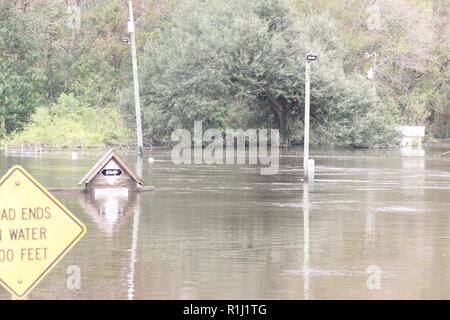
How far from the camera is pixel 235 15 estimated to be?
64750mm

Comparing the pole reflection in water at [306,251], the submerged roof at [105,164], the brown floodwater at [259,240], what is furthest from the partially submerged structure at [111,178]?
the pole reflection in water at [306,251]

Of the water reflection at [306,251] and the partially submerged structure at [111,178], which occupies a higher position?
the partially submerged structure at [111,178]

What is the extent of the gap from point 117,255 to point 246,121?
52.0 metres

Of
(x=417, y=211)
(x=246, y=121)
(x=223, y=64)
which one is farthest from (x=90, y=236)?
(x=246, y=121)

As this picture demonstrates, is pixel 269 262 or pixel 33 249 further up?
pixel 33 249

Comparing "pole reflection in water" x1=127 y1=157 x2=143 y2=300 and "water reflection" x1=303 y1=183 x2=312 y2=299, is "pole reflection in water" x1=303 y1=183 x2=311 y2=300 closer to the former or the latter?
"water reflection" x1=303 y1=183 x2=312 y2=299

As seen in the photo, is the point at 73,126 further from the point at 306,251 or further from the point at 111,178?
the point at 306,251

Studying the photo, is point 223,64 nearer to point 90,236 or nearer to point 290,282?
point 90,236

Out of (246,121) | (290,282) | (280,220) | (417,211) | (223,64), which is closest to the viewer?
(290,282)

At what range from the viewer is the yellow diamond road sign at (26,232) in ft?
33.7

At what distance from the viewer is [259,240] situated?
19562 mm

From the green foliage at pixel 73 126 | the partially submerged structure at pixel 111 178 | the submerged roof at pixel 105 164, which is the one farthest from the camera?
the green foliage at pixel 73 126

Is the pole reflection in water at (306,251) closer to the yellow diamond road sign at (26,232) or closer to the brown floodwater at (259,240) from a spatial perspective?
the brown floodwater at (259,240)

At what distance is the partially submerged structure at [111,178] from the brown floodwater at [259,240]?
3.14ft
